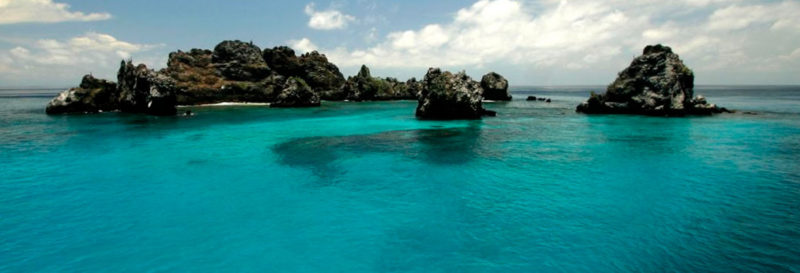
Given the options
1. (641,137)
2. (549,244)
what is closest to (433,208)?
(549,244)

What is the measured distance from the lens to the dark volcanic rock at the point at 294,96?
304 feet

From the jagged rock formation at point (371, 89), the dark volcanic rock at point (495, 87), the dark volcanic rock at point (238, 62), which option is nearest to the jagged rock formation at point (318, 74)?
the jagged rock formation at point (371, 89)

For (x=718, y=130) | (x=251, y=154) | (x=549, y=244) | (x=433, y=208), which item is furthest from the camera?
(x=718, y=130)

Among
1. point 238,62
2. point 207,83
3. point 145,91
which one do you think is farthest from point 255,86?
point 145,91

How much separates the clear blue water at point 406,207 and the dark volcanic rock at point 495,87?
83.3 meters

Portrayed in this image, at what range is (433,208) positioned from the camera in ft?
56.3

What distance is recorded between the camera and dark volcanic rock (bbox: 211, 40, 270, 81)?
11356 centimetres

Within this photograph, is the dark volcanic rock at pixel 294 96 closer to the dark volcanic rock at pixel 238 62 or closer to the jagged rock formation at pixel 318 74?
the dark volcanic rock at pixel 238 62

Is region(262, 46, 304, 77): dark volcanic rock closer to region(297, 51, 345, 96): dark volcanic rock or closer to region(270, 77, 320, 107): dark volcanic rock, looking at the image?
region(297, 51, 345, 96): dark volcanic rock

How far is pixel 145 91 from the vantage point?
231 ft

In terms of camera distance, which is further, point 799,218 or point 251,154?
point 251,154

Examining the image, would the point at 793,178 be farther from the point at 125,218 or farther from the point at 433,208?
the point at 125,218

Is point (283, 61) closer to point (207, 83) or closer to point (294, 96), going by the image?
point (207, 83)

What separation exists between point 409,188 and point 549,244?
349 inches
